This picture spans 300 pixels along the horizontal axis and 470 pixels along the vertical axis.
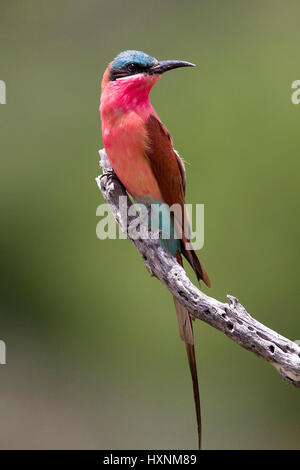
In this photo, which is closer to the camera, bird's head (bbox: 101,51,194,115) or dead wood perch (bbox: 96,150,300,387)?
dead wood perch (bbox: 96,150,300,387)

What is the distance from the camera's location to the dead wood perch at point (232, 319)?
7.27ft

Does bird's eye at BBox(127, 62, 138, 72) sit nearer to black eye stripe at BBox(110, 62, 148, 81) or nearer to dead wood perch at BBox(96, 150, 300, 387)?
black eye stripe at BBox(110, 62, 148, 81)

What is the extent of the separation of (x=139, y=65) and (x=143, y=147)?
0.29m

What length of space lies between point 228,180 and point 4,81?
166 cm

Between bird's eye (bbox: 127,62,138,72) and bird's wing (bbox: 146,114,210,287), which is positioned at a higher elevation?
bird's eye (bbox: 127,62,138,72)

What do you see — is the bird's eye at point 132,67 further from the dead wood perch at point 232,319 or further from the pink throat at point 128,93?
the dead wood perch at point 232,319

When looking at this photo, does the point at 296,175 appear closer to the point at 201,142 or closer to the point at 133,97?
the point at 201,142

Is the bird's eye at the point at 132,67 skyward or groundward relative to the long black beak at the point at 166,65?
skyward

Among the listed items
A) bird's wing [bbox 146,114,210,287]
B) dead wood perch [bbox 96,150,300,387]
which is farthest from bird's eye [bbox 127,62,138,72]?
dead wood perch [bbox 96,150,300,387]

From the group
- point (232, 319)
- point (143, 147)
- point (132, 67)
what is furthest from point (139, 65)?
point (232, 319)

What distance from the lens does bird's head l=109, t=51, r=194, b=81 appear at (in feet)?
8.18

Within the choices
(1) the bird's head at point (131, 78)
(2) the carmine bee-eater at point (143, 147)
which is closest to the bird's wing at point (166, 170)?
(2) the carmine bee-eater at point (143, 147)

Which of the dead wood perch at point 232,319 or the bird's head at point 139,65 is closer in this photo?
the dead wood perch at point 232,319

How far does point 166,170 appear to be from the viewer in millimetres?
2590
